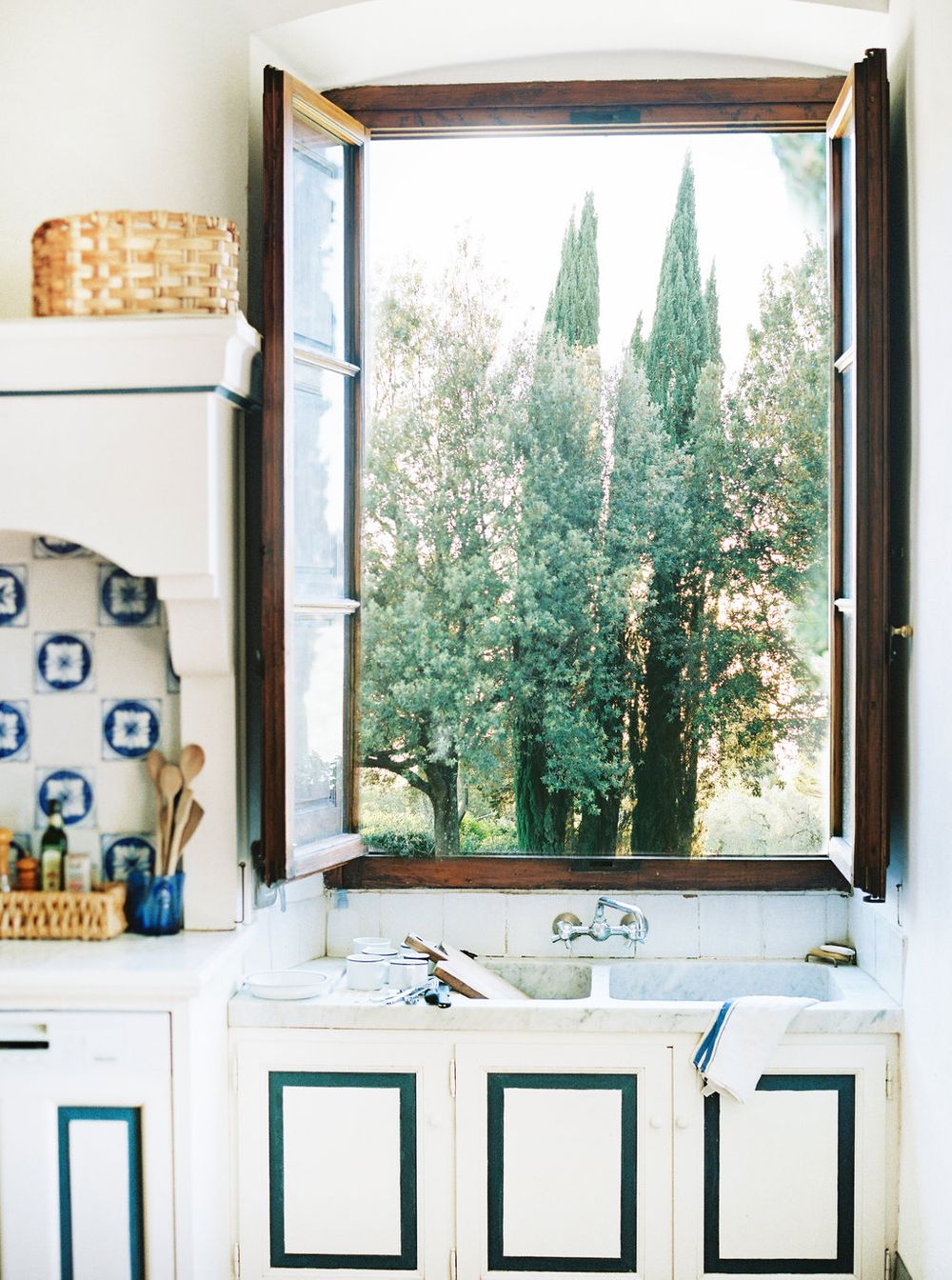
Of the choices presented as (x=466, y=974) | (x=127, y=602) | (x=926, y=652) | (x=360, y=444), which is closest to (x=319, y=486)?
(x=360, y=444)

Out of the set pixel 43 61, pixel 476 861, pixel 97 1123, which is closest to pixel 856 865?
pixel 476 861

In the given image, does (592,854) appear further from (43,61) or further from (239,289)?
(43,61)

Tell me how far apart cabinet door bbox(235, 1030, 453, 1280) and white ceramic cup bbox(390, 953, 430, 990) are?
0.54ft

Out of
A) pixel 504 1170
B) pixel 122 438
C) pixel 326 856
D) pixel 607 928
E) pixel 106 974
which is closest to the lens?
pixel 106 974

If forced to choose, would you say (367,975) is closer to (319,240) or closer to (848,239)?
(319,240)

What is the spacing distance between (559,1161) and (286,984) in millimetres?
744

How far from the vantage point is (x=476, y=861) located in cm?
349

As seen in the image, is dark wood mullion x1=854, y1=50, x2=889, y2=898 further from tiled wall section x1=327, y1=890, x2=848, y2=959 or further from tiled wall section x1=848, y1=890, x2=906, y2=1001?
tiled wall section x1=327, y1=890, x2=848, y2=959

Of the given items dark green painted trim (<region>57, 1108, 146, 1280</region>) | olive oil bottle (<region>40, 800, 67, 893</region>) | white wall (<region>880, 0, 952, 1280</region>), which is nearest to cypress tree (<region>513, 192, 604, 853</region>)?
white wall (<region>880, 0, 952, 1280</region>)

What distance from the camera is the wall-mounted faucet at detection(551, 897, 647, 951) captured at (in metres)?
3.29

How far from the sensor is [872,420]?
292 centimetres

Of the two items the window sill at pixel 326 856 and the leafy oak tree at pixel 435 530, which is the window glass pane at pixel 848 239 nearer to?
the leafy oak tree at pixel 435 530

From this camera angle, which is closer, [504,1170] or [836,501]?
[504,1170]

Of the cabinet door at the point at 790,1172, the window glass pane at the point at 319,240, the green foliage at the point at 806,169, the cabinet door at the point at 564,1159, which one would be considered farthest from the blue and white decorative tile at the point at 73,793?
the green foliage at the point at 806,169
